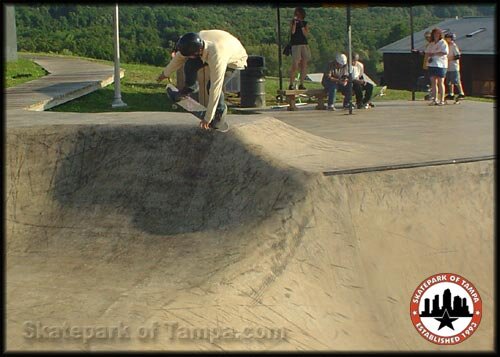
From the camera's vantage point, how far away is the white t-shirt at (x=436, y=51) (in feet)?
51.3

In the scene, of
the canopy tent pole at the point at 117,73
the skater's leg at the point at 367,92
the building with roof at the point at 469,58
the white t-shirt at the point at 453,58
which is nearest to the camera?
the canopy tent pole at the point at 117,73

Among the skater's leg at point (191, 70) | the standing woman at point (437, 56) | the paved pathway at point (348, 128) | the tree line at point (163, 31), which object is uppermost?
the tree line at point (163, 31)

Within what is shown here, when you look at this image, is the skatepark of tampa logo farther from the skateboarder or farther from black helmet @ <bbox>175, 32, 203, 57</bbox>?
black helmet @ <bbox>175, 32, 203, 57</bbox>

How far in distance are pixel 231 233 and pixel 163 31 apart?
44.7m

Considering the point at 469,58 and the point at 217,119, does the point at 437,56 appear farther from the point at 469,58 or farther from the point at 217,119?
the point at 469,58

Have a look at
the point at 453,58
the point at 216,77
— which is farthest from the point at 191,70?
the point at 453,58

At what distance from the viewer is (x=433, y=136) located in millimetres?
11281

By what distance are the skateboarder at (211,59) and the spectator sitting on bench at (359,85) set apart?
21.6ft

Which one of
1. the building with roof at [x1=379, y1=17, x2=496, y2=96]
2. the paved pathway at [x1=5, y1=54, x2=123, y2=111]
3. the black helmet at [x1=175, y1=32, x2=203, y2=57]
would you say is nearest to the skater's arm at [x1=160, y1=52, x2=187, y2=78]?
the black helmet at [x1=175, y1=32, x2=203, y2=57]

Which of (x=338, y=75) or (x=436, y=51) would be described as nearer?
(x=338, y=75)

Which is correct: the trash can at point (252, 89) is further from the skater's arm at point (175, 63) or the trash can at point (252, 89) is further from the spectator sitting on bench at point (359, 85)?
the skater's arm at point (175, 63)

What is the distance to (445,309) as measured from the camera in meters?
6.90

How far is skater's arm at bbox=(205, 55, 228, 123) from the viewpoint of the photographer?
28.8ft

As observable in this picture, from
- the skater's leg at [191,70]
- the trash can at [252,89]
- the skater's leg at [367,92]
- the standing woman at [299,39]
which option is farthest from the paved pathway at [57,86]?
the skater's leg at [367,92]
